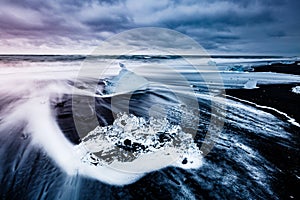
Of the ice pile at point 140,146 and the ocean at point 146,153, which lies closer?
the ocean at point 146,153

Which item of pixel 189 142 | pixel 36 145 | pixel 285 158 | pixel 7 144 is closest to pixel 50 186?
pixel 36 145

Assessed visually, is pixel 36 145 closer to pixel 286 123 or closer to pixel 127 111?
pixel 127 111

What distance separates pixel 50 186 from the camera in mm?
3031

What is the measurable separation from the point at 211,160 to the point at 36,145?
3.92 metres

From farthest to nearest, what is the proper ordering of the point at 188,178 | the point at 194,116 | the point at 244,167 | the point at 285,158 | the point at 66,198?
1. the point at 194,116
2. the point at 285,158
3. the point at 244,167
4. the point at 188,178
5. the point at 66,198

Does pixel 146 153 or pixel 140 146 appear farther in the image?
pixel 140 146

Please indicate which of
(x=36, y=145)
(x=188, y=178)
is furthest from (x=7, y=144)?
(x=188, y=178)

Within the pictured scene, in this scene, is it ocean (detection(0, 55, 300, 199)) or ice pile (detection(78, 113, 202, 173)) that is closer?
ocean (detection(0, 55, 300, 199))

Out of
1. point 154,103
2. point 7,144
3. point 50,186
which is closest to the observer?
point 50,186

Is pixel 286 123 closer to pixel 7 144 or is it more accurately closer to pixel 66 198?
pixel 66 198

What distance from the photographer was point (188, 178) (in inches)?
131

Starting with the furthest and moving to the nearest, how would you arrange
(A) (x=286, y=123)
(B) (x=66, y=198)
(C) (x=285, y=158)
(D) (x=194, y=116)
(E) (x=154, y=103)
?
(E) (x=154, y=103)
(D) (x=194, y=116)
(A) (x=286, y=123)
(C) (x=285, y=158)
(B) (x=66, y=198)

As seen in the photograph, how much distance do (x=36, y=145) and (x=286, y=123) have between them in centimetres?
725

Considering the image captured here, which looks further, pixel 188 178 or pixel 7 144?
pixel 7 144
